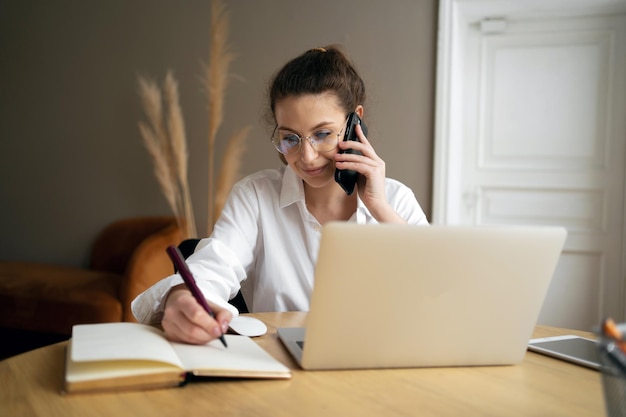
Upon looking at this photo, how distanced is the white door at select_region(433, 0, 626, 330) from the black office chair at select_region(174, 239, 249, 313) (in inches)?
63.8

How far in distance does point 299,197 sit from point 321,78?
30 cm

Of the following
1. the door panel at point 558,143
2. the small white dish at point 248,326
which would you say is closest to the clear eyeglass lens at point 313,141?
the small white dish at point 248,326

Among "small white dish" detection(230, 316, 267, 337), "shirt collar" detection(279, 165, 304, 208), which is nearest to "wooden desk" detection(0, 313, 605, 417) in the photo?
"small white dish" detection(230, 316, 267, 337)

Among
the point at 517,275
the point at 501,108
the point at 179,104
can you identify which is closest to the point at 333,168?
the point at 517,275

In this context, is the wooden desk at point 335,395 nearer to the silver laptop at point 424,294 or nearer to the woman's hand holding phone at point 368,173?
the silver laptop at point 424,294

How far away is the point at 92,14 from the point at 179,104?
2.46 ft

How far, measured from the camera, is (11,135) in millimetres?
3643

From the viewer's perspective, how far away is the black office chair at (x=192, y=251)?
1.46 meters

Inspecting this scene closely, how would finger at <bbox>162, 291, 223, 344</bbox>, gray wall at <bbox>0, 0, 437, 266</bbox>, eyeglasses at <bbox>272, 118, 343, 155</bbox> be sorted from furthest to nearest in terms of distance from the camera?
gray wall at <bbox>0, 0, 437, 266</bbox> < eyeglasses at <bbox>272, 118, 343, 155</bbox> < finger at <bbox>162, 291, 223, 344</bbox>

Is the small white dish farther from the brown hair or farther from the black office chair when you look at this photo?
the brown hair

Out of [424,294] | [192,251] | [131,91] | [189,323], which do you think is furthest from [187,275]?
[131,91]

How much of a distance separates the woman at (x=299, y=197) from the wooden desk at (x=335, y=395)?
464mm

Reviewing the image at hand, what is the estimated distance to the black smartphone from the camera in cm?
141

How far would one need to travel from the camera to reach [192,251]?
145 centimetres
